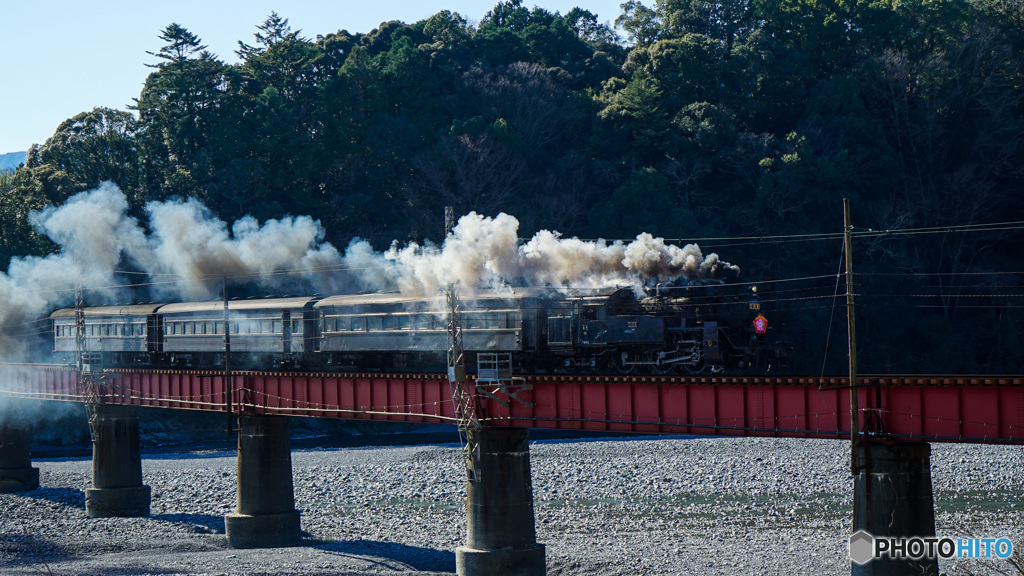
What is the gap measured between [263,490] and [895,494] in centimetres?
2375

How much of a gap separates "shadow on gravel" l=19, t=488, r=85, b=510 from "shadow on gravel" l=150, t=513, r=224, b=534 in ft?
19.5

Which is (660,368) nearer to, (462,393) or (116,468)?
(462,393)

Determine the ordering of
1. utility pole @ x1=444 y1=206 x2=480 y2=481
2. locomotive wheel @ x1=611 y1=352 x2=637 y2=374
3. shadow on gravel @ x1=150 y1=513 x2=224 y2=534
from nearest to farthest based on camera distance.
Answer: utility pole @ x1=444 y1=206 x2=480 y2=481, locomotive wheel @ x1=611 y1=352 x2=637 y2=374, shadow on gravel @ x1=150 y1=513 x2=224 y2=534

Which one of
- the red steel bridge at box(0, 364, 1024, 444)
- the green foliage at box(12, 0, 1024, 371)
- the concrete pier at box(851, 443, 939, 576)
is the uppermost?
the green foliage at box(12, 0, 1024, 371)

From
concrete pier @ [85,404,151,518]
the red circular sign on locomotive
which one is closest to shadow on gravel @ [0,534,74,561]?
concrete pier @ [85,404,151,518]

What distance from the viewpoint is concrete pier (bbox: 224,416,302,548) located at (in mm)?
39219

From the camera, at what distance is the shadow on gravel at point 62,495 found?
5078 cm

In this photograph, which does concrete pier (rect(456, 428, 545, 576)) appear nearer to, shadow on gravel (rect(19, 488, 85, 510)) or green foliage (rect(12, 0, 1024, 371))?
shadow on gravel (rect(19, 488, 85, 510))

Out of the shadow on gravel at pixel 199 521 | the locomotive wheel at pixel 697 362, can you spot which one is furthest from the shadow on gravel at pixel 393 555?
the locomotive wheel at pixel 697 362

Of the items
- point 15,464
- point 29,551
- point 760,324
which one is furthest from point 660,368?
point 15,464

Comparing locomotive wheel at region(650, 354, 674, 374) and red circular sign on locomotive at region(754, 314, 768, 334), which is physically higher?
red circular sign on locomotive at region(754, 314, 768, 334)

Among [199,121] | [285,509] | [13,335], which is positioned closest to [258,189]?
[199,121]

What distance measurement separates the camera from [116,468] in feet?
159

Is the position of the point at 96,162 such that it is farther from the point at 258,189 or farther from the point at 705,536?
the point at 705,536
